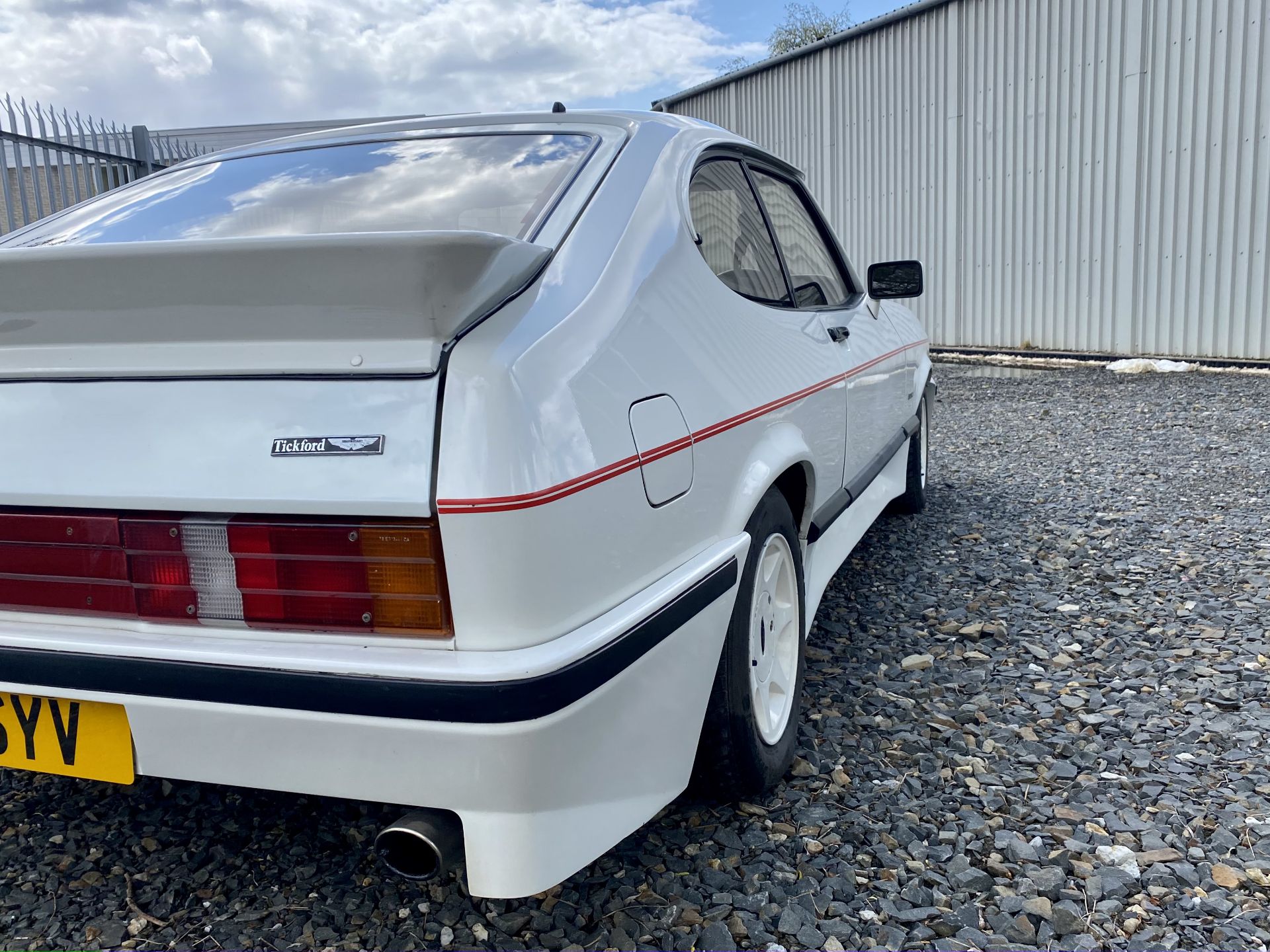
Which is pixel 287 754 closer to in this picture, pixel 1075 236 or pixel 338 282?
pixel 338 282

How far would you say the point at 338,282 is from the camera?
5.07 feet

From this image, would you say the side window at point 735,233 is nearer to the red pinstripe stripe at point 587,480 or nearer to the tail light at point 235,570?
the red pinstripe stripe at point 587,480

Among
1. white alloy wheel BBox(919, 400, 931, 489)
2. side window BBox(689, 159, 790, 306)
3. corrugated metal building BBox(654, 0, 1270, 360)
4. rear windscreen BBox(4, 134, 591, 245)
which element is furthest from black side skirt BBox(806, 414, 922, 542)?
corrugated metal building BBox(654, 0, 1270, 360)

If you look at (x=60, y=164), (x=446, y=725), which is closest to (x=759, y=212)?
(x=446, y=725)

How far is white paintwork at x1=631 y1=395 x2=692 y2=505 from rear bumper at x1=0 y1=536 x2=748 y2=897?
0.18 m

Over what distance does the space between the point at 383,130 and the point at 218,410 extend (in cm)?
126

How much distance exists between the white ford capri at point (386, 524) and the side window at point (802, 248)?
111cm

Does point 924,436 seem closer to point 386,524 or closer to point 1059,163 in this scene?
point 386,524

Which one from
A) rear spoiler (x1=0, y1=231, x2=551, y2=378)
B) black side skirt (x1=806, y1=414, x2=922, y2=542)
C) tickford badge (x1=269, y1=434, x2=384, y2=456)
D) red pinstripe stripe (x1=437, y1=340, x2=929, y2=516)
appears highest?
rear spoiler (x1=0, y1=231, x2=551, y2=378)

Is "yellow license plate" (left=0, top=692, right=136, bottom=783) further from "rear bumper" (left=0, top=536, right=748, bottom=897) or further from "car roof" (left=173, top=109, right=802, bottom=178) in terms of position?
"car roof" (left=173, top=109, right=802, bottom=178)

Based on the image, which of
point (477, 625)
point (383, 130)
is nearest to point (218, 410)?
point (477, 625)

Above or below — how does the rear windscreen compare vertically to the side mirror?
above

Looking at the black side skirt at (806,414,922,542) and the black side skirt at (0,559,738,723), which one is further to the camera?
the black side skirt at (806,414,922,542)

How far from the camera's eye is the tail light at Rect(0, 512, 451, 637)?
5.04 feet
